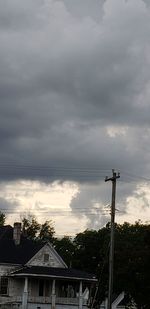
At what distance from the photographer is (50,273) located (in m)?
66.5

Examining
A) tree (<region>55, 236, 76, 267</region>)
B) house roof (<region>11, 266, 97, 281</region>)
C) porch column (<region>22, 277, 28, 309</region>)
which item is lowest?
porch column (<region>22, 277, 28, 309</region>)

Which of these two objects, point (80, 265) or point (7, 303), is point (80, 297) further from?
point (80, 265)

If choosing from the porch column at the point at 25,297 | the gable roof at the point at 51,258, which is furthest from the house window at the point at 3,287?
the gable roof at the point at 51,258

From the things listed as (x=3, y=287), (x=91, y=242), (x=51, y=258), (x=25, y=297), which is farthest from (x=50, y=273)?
(x=91, y=242)

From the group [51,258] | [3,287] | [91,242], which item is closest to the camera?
[3,287]

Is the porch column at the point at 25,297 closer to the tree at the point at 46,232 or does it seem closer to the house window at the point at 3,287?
the house window at the point at 3,287

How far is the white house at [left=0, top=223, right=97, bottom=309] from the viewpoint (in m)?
65.8

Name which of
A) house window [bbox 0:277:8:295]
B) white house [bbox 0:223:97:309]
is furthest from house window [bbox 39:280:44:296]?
house window [bbox 0:277:8:295]

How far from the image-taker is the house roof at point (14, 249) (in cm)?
6888

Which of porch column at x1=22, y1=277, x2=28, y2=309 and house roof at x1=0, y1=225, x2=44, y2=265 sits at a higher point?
house roof at x1=0, y1=225, x2=44, y2=265

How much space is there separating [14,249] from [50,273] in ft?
20.7

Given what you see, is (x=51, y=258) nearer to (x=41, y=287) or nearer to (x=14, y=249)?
(x=41, y=287)

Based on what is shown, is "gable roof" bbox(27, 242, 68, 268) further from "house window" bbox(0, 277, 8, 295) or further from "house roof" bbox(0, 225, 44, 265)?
"house window" bbox(0, 277, 8, 295)

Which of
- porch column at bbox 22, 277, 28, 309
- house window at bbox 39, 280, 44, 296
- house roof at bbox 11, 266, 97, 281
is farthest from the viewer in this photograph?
house window at bbox 39, 280, 44, 296
